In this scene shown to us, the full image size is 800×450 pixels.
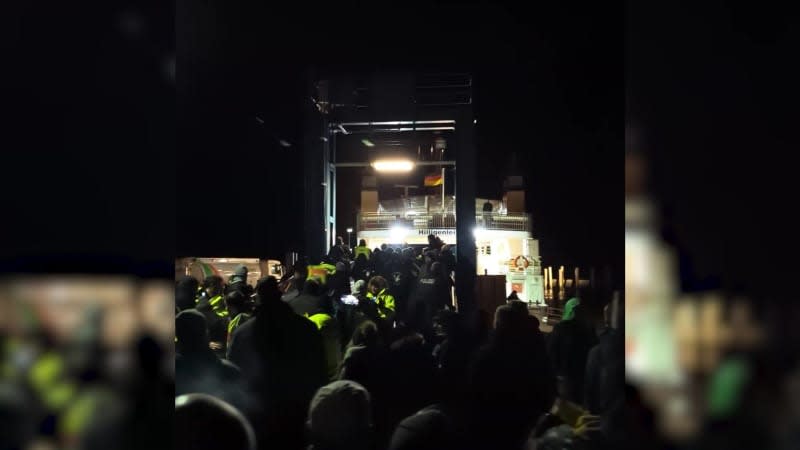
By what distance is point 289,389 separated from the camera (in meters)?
2.90

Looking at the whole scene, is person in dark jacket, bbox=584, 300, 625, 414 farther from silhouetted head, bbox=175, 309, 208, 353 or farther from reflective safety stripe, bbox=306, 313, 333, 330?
silhouetted head, bbox=175, 309, 208, 353

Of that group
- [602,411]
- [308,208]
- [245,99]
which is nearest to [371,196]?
[308,208]

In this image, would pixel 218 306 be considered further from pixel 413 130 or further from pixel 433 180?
pixel 433 180

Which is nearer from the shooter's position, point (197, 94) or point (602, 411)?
point (602, 411)

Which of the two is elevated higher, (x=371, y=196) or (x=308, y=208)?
(x=371, y=196)

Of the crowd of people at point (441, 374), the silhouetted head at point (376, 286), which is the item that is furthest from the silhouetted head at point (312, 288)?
the silhouetted head at point (376, 286)

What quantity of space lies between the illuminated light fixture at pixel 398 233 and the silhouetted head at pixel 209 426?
21.6 metres

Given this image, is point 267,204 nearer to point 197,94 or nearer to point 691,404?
point 197,94

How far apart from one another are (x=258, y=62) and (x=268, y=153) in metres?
1.18

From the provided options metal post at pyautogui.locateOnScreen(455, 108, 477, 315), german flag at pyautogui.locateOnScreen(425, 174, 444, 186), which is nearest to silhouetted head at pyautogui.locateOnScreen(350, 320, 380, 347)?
metal post at pyautogui.locateOnScreen(455, 108, 477, 315)

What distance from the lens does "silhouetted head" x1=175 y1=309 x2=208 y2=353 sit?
2.58 meters

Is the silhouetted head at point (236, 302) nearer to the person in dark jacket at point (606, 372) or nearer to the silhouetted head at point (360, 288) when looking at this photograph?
the silhouetted head at point (360, 288)

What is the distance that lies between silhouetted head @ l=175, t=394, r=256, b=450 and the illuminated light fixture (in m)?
21.6

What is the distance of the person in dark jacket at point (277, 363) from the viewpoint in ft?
9.35
